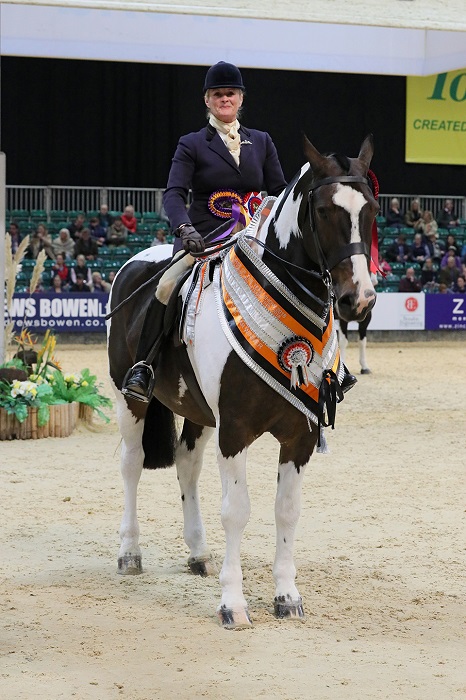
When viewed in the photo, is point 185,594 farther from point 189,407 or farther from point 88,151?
point 88,151

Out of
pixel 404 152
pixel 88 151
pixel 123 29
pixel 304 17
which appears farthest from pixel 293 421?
pixel 404 152

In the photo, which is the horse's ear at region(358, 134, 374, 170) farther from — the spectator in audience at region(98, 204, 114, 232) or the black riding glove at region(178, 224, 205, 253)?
the spectator in audience at region(98, 204, 114, 232)

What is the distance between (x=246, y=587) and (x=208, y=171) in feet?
7.00

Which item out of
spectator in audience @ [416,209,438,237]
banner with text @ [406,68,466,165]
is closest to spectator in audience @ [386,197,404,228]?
spectator in audience @ [416,209,438,237]

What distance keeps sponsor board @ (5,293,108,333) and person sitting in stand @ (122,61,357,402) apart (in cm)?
1397

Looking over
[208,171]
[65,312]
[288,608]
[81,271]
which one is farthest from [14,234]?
[288,608]

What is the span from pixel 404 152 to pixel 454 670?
2257 centimetres

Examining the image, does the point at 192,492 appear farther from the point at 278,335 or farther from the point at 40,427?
the point at 40,427

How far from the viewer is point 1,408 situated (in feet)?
30.5

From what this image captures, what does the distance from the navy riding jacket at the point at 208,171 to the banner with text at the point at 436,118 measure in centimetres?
2043

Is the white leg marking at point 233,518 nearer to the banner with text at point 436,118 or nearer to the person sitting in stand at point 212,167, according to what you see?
the person sitting in stand at point 212,167

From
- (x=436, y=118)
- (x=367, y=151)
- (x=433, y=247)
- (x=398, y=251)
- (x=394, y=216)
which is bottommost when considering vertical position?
(x=398, y=251)

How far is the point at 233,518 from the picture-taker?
14.9 ft

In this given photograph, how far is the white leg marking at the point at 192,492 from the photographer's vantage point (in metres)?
5.40
